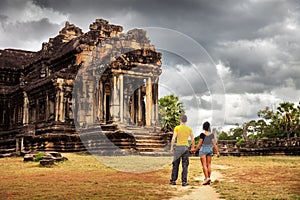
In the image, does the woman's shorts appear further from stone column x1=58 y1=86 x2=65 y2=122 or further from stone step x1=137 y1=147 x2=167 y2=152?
stone column x1=58 y1=86 x2=65 y2=122

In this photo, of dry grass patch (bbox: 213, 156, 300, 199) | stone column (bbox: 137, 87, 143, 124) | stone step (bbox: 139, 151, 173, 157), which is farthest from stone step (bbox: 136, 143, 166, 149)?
dry grass patch (bbox: 213, 156, 300, 199)

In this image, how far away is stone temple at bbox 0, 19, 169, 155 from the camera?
2692 centimetres

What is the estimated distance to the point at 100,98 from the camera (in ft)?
99.4

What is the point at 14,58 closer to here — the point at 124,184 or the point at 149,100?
the point at 149,100

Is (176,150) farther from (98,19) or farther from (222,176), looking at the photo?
(98,19)

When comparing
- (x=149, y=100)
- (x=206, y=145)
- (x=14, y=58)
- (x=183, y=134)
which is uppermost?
(x=14, y=58)

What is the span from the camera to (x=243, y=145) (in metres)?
33.6

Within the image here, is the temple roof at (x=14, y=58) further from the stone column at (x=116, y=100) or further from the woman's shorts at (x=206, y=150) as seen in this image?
the woman's shorts at (x=206, y=150)

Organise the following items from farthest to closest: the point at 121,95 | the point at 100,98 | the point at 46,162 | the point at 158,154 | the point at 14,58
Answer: the point at 14,58 → the point at 100,98 → the point at 121,95 → the point at 158,154 → the point at 46,162

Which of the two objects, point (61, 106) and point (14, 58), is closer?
point (61, 106)

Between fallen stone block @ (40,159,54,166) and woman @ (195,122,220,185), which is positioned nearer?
woman @ (195,122,220,185)

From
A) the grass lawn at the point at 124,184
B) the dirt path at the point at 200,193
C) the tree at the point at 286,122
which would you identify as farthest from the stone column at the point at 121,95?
the tree at the point at 286,122

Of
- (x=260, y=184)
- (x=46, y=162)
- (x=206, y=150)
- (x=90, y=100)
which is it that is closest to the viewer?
(x=206, y=150)

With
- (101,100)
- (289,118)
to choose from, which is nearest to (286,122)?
(289,118)
